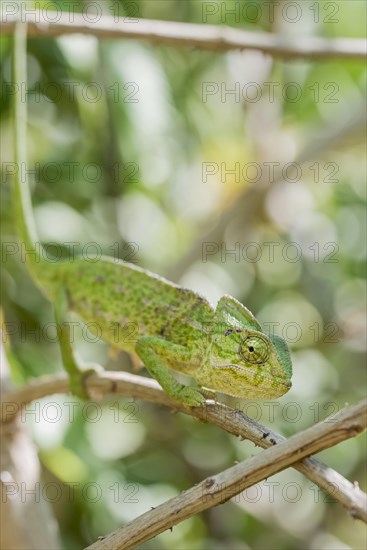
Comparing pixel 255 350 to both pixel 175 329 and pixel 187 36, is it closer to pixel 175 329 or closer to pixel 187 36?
pixel 175 329

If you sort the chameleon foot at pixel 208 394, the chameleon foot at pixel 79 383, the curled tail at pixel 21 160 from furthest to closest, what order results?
the curled tail at pixel 21 160 → the chameleon foot at pixel 79 383 → the chameleon foot at pixel 208 394

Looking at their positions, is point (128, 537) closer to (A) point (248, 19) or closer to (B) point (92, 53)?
(B) point (92, 53)

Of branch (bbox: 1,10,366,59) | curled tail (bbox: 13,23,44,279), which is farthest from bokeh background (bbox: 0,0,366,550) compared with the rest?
curled tail (bbox: 13,23,44,279)

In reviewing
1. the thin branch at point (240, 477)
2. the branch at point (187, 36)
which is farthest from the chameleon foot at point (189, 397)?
the branch at point (187, 36)

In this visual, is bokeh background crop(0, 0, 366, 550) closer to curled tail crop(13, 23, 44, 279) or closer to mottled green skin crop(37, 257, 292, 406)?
curled tail crop(13, 23, 44, 279)

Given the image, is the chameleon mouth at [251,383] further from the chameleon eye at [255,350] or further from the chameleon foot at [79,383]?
the chameleon foot at [79,383]

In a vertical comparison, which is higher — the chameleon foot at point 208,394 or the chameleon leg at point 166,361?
the chameleon leg at point 166,361
